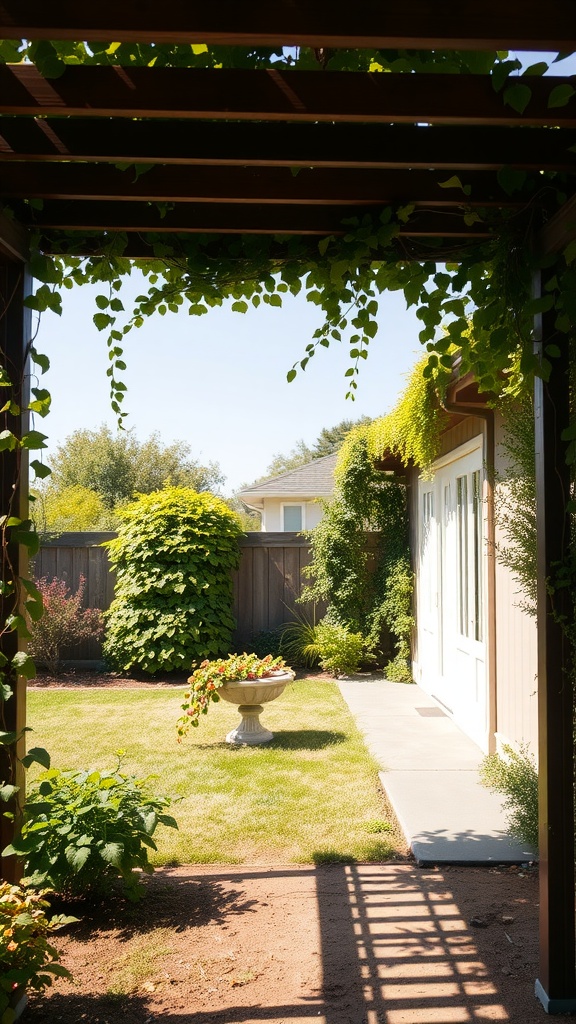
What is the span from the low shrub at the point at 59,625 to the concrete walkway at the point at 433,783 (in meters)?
3.71

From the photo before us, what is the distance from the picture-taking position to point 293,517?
2205 cm

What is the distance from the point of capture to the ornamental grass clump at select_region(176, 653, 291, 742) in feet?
20.7

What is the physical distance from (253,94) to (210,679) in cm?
492

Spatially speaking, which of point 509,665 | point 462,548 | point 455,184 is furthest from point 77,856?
point 462,548

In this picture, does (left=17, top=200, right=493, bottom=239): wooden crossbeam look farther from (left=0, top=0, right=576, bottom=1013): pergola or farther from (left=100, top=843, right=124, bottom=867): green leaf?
(left=100, top=843, right=124, bottom=867): green leaf

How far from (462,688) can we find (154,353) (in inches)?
1188

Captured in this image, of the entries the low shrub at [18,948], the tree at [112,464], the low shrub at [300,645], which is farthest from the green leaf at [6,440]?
the tree at [112,464]

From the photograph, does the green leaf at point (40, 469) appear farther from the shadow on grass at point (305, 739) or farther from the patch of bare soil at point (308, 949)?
the shadow on grass at point (305, 739)

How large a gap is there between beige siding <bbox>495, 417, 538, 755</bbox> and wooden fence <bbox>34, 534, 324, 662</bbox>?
17.3 ft

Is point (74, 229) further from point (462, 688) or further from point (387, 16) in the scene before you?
point (462, 688)

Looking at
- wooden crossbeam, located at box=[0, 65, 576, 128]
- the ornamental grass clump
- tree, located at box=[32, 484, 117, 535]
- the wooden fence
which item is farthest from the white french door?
tree, located at box=[32, 484, 117, 535]

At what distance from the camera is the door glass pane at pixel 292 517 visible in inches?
862

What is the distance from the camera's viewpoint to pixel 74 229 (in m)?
2.97

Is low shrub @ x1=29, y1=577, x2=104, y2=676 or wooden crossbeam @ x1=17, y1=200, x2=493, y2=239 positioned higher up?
wooden crossbeam @ x1=17, y1=200, x2=493, y2=239
